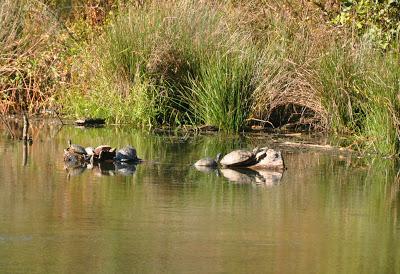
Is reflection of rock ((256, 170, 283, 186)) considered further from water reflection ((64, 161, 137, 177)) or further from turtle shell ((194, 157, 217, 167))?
water reflection ((64, 161, 137, 177))

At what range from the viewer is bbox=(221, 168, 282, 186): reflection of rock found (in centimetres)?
1091

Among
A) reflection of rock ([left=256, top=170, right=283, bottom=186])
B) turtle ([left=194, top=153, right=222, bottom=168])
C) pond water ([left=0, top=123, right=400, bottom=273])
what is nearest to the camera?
pond water ([left=0, top=123, right=400, bottom=273])

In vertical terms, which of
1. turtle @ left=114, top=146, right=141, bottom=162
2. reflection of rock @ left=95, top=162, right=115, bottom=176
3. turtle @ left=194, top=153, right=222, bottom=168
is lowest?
reflection of rock @ left=95, top=162, right=115, bottom=176

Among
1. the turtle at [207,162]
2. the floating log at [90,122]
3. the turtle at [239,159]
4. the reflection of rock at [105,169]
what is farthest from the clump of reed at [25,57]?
the turtle at [239,159]

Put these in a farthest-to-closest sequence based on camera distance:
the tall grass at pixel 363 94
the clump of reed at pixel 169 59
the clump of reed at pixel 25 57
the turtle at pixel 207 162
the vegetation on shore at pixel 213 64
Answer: the clump of reed at pixel 25 57 < the clump of reed at pixel 169 59 < the vegetation on shore at pixel 213 64 < the tall grass at pixel 363 94 < the turtle at pixel 207 162

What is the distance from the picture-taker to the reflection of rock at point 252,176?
429 inches

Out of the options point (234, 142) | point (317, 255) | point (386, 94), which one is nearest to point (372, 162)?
point (386, 94)

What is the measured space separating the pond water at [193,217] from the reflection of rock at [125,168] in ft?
0.17

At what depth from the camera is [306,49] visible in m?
16.7

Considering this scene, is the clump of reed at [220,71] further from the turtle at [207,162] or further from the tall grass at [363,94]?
the turtle at [207,162]

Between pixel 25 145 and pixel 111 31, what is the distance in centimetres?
366

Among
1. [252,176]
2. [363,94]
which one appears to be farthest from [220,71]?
[252,176]

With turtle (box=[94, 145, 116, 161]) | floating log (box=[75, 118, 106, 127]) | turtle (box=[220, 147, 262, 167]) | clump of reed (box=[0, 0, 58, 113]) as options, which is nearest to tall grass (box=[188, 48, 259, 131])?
floating log (box=[75, 118, 106, 127])

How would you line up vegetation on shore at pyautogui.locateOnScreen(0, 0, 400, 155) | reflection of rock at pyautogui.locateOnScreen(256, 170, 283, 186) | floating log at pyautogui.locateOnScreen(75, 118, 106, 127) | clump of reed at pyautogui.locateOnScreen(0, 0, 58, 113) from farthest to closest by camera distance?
clump of reed at pyautogui.locateOnScreen(0, 0, 58, 113) → floating log at pyautogui.locateOnScreen(75, 118, 106, 127) → vegetation on shore at pyautogui.locateOnScreen(0, 0, 400, 155) → reflection of rock at pyautogui.locateOnScreen(256, 170, 283, 186)
